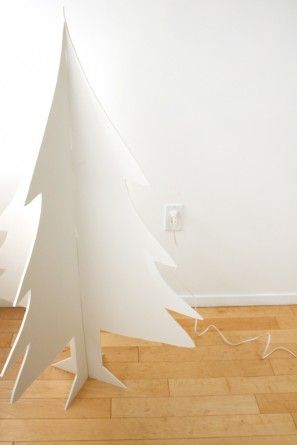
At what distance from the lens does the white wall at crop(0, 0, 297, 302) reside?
131 centimetres

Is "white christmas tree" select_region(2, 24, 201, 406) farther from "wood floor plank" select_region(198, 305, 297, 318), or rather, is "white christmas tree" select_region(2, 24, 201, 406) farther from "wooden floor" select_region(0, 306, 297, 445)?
"wood floor plank" select_region(198, 305, 297, 318)

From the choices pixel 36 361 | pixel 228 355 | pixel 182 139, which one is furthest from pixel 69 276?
pixel 228 355

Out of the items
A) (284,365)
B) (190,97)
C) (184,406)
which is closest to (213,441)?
(184,406)

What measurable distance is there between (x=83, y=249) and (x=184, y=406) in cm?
70

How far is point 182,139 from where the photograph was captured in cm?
151

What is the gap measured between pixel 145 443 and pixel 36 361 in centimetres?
47

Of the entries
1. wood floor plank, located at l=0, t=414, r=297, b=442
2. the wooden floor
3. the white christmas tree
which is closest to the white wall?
the white christmas tree

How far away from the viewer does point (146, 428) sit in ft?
4.46

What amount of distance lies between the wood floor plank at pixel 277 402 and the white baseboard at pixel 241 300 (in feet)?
1.64

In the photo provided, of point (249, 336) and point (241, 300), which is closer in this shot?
point (249, 336)

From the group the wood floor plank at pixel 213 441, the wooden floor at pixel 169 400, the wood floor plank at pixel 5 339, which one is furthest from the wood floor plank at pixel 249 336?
the wood floor plank at pixel 5 339

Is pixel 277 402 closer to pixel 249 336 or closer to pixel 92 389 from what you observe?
pixel 249 336

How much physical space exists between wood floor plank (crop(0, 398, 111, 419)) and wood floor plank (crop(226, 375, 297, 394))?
0.48 meters

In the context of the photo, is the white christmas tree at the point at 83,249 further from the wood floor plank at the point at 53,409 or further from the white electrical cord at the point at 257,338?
the white electrical cord at the point at 257,338
